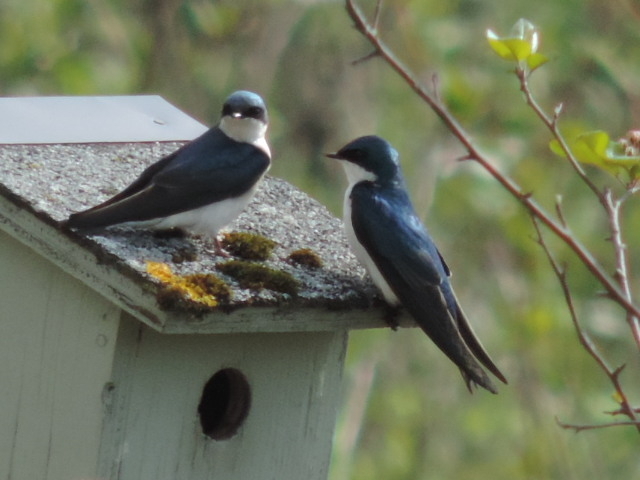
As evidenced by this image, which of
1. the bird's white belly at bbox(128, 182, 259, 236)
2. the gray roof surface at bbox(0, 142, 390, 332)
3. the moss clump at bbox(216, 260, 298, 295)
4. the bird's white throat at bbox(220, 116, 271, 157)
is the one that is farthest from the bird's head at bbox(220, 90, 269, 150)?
the moss clump at bbox(216, 260, 298, 295)

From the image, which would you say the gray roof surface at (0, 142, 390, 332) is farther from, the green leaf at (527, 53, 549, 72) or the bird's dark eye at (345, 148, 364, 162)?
the green leaf at (527, 53, 549, 72)

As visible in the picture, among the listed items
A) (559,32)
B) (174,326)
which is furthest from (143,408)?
(559,32)

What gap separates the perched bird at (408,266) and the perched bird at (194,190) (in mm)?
225

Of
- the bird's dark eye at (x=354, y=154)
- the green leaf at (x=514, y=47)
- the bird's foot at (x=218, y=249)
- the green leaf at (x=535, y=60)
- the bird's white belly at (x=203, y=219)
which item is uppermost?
the bird's dark eye at (x=354, y=154)

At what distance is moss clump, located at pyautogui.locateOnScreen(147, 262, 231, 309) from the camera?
1.89 meters

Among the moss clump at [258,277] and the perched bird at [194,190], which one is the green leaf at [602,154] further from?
the perched bird at [194,190]

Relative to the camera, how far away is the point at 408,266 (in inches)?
91.5

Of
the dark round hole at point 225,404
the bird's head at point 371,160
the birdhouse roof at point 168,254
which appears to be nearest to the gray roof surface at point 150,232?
the birdhouse roof at point 168,254

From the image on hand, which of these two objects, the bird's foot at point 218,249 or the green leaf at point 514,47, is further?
the bird's foot at point 218,249

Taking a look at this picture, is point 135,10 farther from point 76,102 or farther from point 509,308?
point 76,102

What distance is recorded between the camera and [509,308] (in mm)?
4984

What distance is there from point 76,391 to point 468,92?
2.46 metres

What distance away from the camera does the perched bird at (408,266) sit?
224 cm

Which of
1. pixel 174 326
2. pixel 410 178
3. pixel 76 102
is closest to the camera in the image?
pixel 174 326
